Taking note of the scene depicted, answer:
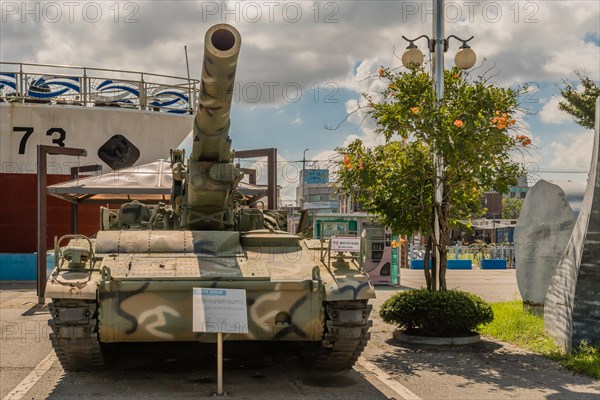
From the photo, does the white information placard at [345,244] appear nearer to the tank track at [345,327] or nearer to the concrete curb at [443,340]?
the tank track at [345,327]

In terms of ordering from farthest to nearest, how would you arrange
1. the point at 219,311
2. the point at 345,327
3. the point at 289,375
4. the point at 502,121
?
the point at 502,121
the point at 289,375
the point at 345,327
the point at 219,311

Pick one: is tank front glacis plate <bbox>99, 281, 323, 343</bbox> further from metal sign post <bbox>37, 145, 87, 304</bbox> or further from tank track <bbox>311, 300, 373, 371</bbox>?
metal sign post <bbox>37, 145, 87, 304</bbox>

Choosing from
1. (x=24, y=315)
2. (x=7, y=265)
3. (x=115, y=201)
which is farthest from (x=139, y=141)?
(x=24, y=315)

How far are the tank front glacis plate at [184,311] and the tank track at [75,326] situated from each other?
3.9 inches

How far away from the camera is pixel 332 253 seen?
8.53 metres

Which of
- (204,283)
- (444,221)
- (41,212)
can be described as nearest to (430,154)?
(444,221)

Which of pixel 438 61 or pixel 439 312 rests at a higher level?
pixel 438 61

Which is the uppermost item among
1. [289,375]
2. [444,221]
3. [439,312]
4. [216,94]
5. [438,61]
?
[438,61]

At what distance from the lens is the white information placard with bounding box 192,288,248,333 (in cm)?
704

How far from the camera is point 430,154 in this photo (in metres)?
10.8

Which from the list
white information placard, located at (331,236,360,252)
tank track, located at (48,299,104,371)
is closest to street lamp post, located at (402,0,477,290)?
white information placard, located at (331,236,360,252)

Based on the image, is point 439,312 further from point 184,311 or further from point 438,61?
point 184,311

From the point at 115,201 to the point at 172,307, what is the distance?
43.5 feet

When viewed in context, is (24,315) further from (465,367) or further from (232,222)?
(465,367)
